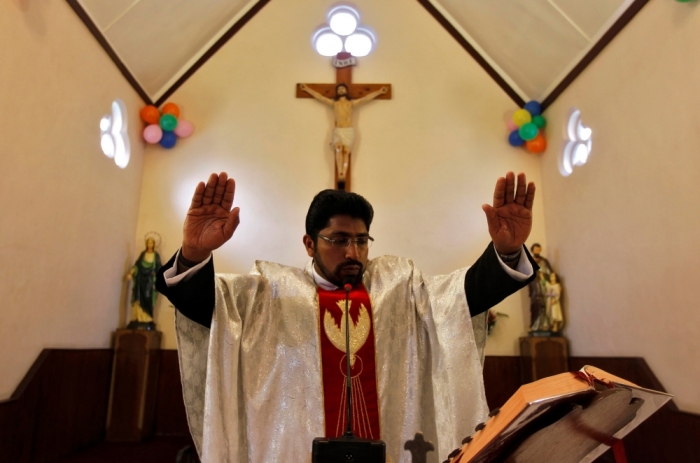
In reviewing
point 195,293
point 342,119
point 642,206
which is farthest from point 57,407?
point 642,206

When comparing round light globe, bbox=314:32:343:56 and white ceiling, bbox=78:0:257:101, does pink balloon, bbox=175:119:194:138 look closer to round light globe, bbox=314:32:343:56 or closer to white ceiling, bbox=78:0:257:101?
white ceiling, bbox=78:0:257:101

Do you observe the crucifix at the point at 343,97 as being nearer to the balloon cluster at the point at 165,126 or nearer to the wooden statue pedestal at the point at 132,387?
the balloon cluster at the point at 165,126

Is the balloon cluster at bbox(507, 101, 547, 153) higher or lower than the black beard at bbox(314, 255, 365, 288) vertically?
higher

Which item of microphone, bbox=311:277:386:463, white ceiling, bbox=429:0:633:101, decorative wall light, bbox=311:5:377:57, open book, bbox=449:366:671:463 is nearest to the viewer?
open book, bbox=449:366:671:463

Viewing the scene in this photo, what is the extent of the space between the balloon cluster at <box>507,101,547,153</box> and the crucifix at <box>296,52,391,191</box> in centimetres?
140

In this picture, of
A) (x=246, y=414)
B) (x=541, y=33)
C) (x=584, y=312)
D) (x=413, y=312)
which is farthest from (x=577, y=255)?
(x=246, y=414)

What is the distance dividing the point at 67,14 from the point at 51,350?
2553 millimetres

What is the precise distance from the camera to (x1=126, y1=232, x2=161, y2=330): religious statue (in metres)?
5.29

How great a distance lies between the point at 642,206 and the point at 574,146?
4.99 feet

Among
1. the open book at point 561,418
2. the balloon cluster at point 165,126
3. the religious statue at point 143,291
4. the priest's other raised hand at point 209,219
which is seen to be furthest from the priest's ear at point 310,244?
the balloon cluster at point 165,126

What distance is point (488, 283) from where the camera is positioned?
7.04 ft

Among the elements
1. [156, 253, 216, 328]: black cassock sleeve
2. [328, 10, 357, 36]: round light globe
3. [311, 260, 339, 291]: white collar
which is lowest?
[156, 253, 216, 328]: black cassock sleeve

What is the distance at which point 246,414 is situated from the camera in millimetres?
2158

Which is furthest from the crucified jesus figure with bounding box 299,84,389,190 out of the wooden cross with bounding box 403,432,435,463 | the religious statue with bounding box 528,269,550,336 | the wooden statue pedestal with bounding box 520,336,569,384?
the wooden cross with bounding box 403,432,435,463
